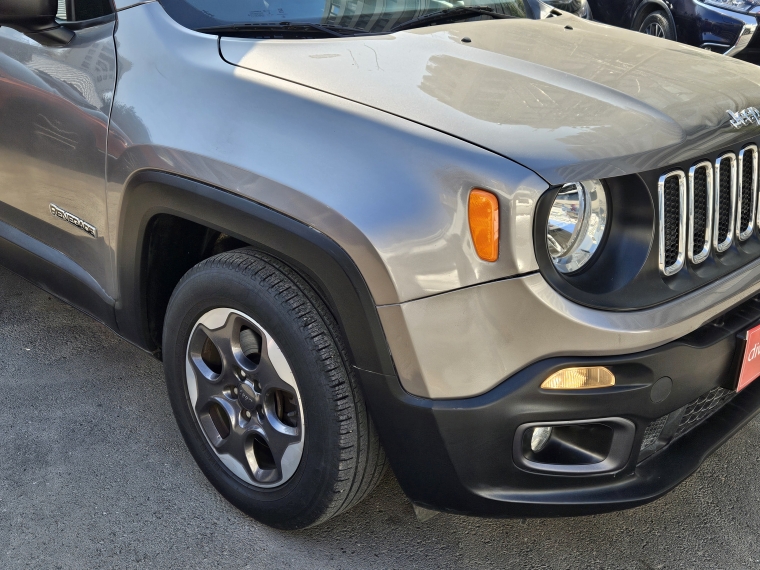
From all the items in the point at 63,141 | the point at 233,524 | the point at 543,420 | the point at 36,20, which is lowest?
the point at 233,524

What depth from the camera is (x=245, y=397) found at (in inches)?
85.0

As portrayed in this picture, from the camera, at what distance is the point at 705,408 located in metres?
2.07

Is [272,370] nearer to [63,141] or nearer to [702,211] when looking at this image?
[63,141]

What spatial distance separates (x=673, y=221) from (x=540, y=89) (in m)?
0.45

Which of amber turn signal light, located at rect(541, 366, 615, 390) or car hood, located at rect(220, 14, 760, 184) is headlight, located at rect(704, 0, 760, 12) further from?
amber turn signal light, located at rect(541, 366, 615, 390)

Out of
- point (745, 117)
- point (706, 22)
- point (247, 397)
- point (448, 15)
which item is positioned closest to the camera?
point (745, 117)

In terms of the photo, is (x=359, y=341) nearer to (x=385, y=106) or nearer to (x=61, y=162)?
(x=385, y=106)

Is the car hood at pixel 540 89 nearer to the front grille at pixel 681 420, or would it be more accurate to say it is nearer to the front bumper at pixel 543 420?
the front bumper at pixel 543 420

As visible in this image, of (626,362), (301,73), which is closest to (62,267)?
(301,73)

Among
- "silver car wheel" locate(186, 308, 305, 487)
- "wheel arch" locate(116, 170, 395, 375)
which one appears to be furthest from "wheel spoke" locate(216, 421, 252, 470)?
"wheel arch" locate(116, 170, 395, 375)

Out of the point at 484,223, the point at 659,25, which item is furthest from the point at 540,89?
the point at 659,25

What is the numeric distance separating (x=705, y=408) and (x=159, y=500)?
156 centimetres

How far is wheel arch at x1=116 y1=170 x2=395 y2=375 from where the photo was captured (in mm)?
1761

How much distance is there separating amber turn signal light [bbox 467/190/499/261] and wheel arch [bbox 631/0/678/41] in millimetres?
6211
